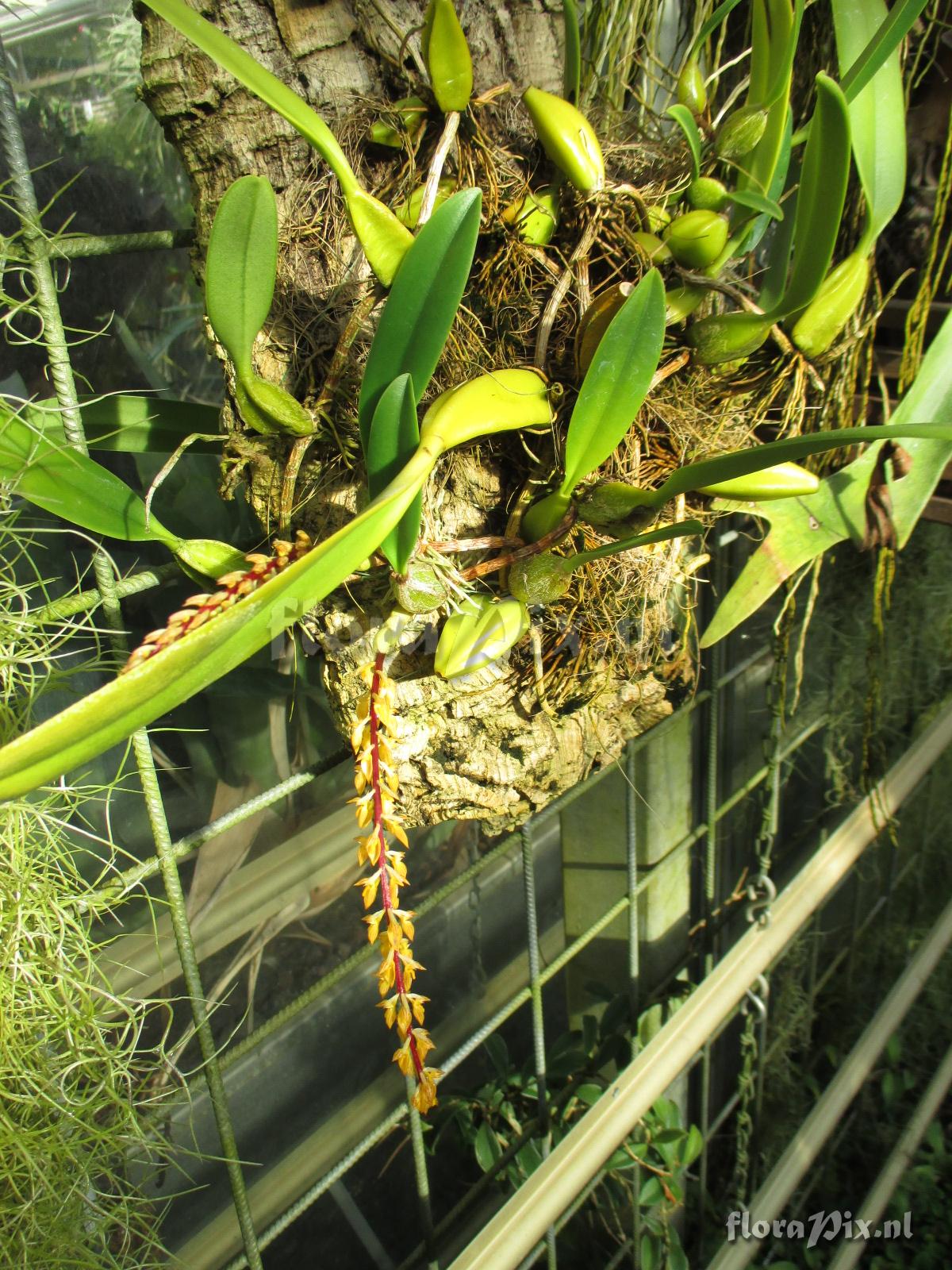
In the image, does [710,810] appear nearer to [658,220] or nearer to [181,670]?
[658,220]

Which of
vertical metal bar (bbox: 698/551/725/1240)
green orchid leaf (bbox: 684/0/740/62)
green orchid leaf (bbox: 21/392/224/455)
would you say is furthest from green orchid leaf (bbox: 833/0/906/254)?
green orchid leaf (bbox: 21/392/224/455)

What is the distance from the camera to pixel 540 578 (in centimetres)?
55

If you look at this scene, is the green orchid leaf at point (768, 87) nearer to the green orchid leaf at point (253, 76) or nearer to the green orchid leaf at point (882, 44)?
the green orchid leaf at point (882, 44)

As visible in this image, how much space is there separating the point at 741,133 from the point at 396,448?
315mm

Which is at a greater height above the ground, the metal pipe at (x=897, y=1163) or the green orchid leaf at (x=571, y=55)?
the green orchid leaf at (x=571, y=55)

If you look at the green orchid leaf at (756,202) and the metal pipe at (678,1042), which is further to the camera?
the metal pipe at (678,1042)

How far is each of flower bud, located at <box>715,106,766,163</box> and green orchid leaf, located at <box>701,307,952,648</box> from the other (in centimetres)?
23

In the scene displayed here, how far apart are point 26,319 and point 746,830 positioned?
1.14 meters

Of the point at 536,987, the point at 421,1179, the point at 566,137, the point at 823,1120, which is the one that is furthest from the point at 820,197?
the point at 823,1120

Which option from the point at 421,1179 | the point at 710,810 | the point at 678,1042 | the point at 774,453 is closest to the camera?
the point at 774,453

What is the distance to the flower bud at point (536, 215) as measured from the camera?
53 cm

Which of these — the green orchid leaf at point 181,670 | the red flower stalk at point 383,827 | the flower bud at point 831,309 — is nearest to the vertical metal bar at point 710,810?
the flower bud at point 831,309

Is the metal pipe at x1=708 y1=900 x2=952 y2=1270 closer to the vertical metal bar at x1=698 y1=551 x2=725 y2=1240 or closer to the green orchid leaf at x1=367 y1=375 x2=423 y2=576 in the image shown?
the vertical metal bar at x1=698 y1=551 x2=725 y2=1240

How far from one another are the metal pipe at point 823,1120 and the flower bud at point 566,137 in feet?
3.78
